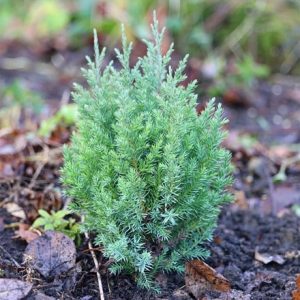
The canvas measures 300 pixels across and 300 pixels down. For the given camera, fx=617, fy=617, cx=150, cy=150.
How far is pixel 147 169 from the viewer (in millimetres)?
1854

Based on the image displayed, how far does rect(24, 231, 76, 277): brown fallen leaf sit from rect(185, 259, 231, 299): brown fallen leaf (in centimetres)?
40

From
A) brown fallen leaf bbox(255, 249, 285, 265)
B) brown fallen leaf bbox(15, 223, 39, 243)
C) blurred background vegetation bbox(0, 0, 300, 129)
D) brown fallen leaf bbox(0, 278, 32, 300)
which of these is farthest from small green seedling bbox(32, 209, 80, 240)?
blurred background vegetation bbox(0, 0, 300, 129)

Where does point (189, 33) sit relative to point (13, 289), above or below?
above

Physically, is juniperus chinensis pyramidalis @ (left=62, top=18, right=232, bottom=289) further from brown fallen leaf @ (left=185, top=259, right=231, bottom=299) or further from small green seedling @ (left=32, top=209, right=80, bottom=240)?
small green seedling @ (left=32, top=209, right=80, bottom=240)

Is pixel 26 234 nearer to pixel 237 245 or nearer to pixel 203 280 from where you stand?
pixel 203 280

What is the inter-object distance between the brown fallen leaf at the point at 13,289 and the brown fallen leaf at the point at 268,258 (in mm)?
916

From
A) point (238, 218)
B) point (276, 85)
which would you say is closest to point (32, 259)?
point (238, 218)

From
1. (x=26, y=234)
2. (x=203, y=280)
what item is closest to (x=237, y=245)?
(x=203, y=280)

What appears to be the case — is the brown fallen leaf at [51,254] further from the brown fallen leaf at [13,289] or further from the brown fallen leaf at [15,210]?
the brown fallen leaf at [15,210]

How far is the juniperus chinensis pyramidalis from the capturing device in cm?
185

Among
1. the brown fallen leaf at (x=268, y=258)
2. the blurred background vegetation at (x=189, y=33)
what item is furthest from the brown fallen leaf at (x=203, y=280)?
the blurred background vegetation at (x=189, y=33)

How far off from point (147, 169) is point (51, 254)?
0.50 meters

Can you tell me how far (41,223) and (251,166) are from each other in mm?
1495

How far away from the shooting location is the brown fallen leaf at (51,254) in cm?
204
